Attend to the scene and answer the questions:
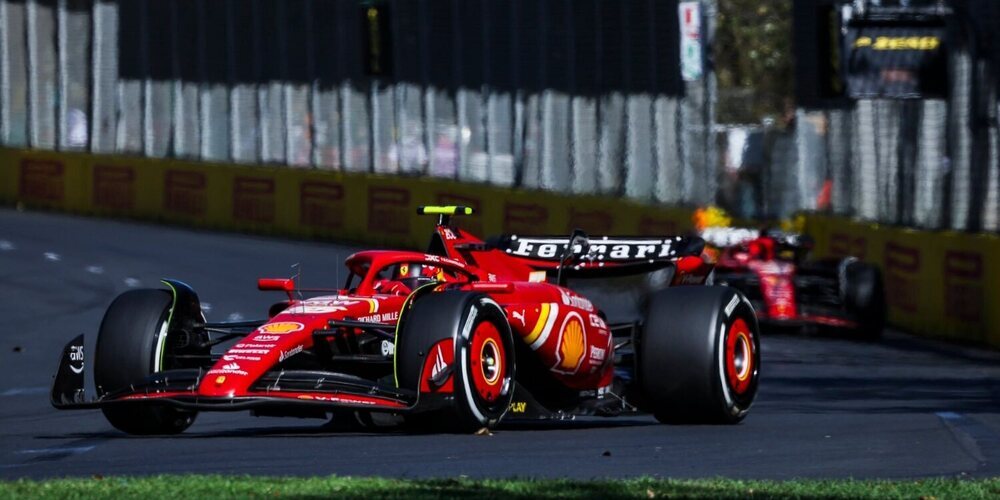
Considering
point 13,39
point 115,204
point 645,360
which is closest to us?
point 645,360

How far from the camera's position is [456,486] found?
26.8ft

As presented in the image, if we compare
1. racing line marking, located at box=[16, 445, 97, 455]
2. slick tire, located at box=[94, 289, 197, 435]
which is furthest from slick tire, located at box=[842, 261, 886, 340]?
racing line marking, located at box=[16, 445, 97, 455]

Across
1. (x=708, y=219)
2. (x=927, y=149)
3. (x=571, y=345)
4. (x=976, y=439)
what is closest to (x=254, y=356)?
(x=571, y=345)

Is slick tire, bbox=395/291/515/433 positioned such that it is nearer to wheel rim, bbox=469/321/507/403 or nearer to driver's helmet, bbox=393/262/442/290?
wheel rim, bbox=469/321/507/403

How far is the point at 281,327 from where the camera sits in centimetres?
1048

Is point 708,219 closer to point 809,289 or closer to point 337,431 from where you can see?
point 809,289

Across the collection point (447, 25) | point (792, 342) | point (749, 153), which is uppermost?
point (447, 25)

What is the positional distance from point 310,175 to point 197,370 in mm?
22294

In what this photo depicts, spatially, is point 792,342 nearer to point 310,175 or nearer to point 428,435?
point 428,435

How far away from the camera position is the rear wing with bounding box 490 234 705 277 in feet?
42.1

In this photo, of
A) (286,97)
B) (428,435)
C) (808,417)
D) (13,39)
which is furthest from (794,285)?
(13,39)

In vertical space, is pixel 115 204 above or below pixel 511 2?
below

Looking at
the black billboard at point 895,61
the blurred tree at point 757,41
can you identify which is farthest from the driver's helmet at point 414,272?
the blurred tree at point 757,41

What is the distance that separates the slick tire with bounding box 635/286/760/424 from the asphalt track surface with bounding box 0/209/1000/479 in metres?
0.16
